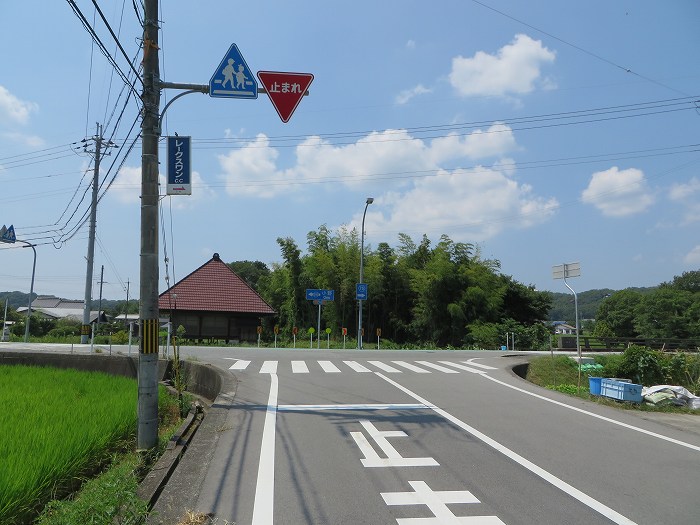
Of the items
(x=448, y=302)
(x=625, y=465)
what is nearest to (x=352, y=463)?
(x=625, y=465)

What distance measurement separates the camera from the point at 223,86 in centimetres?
803

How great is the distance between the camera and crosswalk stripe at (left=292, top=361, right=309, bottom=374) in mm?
13953

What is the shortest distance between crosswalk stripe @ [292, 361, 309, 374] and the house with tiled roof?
19.1 m

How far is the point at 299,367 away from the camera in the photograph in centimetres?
1498

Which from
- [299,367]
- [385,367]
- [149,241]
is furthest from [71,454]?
[385,367]

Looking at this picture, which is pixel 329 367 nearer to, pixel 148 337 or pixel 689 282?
pixel 148 337

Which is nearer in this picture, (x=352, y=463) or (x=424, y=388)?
(x=352, y=463)

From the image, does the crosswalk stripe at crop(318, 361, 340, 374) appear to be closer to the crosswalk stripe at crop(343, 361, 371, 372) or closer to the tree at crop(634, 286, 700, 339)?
the crosswalk stripe at crop(343, 361, 371, 372)

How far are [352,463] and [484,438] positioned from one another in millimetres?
2073

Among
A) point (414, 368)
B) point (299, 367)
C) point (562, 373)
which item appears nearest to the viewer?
point (299, 367)

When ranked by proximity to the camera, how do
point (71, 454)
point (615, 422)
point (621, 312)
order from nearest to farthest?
point (71, 454) < point (615, 422) < point (621, 312)

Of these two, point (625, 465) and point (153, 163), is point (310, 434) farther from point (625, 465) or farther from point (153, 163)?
point (153, 163)

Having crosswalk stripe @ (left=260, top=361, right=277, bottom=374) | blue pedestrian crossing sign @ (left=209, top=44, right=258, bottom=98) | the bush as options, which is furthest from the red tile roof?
blue pedestrian crossing sign @ (left=209, top=44, right=258, bottom=98)

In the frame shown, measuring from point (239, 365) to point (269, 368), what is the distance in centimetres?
120
